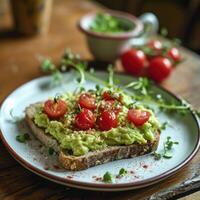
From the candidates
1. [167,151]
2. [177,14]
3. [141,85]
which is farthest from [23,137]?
[177,14]

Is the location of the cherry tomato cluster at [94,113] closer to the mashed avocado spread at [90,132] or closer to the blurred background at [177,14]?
the mashed avocado spread at [90,132]

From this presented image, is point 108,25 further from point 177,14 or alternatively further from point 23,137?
point 177,14

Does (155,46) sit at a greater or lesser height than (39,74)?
greater

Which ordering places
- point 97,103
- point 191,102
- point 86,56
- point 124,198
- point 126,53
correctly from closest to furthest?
1. point 124,198
2. point 97,103
3. point 191,102
4. point 126,53
5. point 86,56

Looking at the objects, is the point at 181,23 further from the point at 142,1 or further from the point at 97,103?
the point at 97,103

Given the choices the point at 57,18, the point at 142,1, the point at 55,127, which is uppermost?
the point at 55,127

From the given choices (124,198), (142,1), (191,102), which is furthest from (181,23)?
(124,198)

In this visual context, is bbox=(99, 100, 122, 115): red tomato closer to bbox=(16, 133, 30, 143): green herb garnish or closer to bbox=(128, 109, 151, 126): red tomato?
bbox=(128, 109, 151, 126): red tomato
